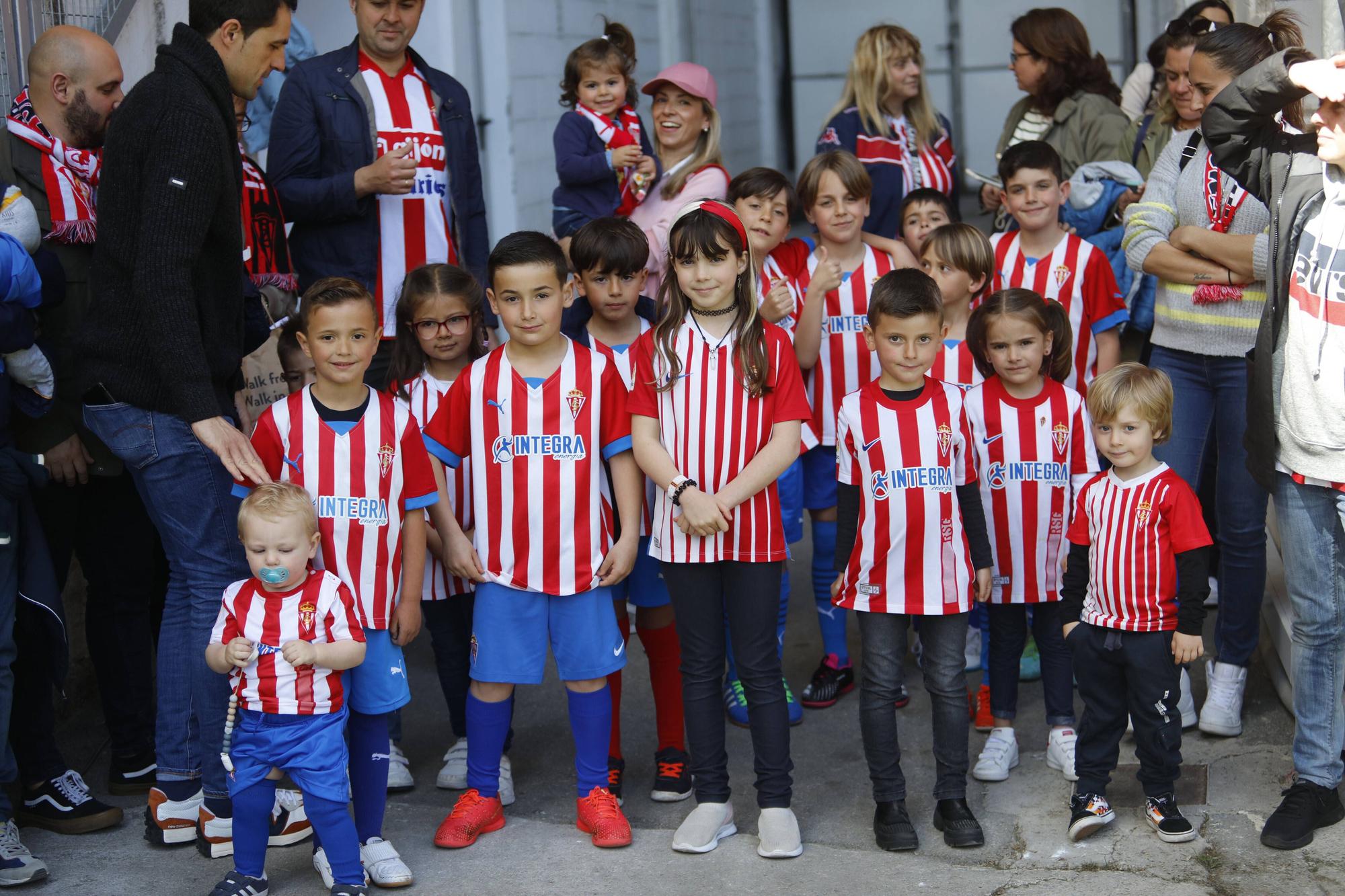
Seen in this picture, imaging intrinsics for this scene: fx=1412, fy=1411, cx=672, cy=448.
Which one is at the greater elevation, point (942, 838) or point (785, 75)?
point (785, 75)

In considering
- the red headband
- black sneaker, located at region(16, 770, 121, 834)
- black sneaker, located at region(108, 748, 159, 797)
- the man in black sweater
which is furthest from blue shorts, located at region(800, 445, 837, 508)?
black sneaker, located at region(16, 770, 121, 834)

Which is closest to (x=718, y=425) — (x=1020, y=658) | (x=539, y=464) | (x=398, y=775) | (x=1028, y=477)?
(x=539, y=464)

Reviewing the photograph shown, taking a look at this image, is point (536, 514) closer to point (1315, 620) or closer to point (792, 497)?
point (792, 497)

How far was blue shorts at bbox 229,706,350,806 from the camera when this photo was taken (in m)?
3.34

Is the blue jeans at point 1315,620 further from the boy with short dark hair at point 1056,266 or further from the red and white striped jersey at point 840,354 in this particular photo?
the red and white striped jersey at point 840,354

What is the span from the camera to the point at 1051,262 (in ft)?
15.2

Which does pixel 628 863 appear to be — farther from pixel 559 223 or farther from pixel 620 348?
pixel 559 223

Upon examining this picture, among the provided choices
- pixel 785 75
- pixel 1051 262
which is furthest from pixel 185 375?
pixel 785 75

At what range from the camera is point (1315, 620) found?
11.7 feet

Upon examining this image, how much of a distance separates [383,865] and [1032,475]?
2.08 meters

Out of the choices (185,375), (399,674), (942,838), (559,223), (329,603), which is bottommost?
(942,838)

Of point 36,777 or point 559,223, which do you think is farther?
point 559,223

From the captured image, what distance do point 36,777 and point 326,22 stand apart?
13.2 ft

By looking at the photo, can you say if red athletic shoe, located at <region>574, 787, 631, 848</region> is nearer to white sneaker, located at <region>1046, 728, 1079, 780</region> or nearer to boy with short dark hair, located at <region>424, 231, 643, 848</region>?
boy with short dark hair, located at <region>424, 231, 643, 848</region>
